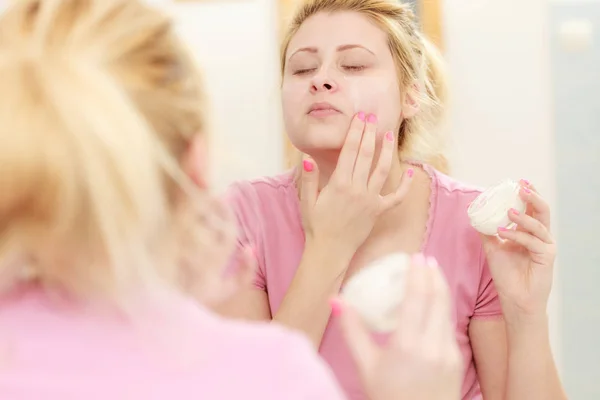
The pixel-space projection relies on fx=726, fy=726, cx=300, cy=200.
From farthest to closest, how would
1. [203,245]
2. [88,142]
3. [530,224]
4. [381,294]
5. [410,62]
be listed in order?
[410,62]
[530,224]
[381,294]
[203,245]
[88,142]

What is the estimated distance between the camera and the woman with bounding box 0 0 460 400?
0.34 metres

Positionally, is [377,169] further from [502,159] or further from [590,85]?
[590,85]

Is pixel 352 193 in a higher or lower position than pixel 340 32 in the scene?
lower

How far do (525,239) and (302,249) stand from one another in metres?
0.26

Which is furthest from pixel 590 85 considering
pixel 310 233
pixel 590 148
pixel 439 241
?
pixel 310 233

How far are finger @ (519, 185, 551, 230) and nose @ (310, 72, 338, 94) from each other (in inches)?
8.9

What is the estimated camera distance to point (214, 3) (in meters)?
1.08

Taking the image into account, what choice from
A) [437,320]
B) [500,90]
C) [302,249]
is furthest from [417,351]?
[500,90]

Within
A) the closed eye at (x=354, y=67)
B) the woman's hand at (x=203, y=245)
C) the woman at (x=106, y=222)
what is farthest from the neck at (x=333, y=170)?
the woman at (x=106, y=222)

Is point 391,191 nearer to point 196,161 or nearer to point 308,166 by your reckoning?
point 308,166

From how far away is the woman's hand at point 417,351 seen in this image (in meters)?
0.42

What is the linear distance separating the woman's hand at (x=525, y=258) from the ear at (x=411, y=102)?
0.17 metres

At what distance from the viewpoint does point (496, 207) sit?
2.43 ft

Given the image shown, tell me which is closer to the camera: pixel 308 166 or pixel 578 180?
pixel 308 166
